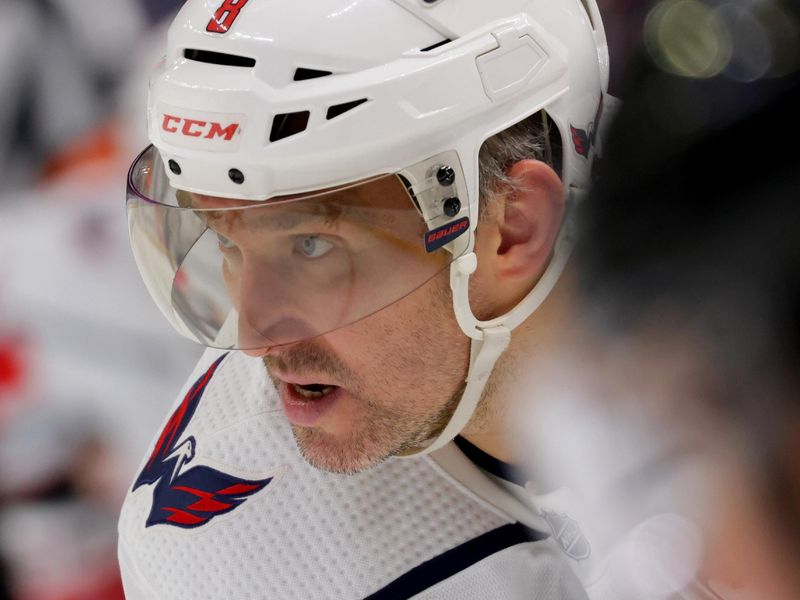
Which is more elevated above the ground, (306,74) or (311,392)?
(306,74)

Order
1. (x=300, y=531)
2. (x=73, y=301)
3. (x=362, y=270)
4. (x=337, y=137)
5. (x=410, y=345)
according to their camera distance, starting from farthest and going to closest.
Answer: (x=73, y=301)
(x=300, y=531)
(x=410, y=345)
(x=362, y=270)
(x=337, y=137)

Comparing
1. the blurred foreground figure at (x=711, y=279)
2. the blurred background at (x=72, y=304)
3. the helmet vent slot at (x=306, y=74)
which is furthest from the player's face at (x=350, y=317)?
the blurred background at (x=72, y=304)

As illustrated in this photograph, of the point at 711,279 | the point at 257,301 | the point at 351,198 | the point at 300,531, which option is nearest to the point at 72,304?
the point at 300,531

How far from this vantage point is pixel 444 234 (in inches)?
41.4

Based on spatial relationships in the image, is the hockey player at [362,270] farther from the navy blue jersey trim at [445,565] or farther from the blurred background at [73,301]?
the blurred background at [73,301]

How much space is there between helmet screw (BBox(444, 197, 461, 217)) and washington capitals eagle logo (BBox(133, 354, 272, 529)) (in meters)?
0.47

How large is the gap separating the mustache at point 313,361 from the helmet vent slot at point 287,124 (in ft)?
0.92

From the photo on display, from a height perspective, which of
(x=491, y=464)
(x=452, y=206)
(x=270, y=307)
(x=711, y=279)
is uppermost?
(x=711, y=279)

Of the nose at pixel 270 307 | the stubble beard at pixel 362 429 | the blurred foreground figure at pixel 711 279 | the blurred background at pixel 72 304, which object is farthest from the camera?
the blurred background at pixel 72 304

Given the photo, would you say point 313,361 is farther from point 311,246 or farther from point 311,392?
point 311,246

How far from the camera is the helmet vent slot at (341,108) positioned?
0.97 m

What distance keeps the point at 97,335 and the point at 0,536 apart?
46 centimetres

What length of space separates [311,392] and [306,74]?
1.32ft

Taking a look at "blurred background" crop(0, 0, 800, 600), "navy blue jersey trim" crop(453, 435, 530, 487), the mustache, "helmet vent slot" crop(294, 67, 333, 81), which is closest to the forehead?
"helmet vent slot" crop(294, 67, 333, 81)
